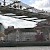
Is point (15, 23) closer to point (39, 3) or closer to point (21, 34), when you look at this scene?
point (21, 34)

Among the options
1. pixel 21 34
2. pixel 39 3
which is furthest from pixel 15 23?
pixel 39 3

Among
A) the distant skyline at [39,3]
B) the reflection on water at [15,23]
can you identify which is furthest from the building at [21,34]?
the distant skyline at [39,3]

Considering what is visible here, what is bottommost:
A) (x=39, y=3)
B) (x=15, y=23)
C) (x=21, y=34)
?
(x=21, y=34)

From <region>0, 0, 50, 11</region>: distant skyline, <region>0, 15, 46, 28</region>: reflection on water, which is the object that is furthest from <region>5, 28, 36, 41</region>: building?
<region>0, 0, 50, 11</region>: distant skyline

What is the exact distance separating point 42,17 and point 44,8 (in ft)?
0.43

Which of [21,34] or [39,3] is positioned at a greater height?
[39,3]

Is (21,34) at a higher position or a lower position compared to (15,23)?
lower

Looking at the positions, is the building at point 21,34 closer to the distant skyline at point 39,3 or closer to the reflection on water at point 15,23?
the reflection on water at point 15,23

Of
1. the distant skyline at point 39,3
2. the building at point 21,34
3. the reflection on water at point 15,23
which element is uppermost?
the distant skyline at point 39,3

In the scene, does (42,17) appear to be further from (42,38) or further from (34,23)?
(42,38)

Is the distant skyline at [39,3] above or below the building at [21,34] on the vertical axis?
above

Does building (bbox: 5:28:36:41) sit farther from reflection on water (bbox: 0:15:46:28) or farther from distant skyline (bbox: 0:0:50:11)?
distant skyline (bbox: 0:0:50:11)

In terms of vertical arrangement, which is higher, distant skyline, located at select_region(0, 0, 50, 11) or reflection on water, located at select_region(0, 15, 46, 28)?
distant skyline, located at select_region(0, 0, 50, 11)

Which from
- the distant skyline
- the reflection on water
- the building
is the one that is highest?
the distant skyline
